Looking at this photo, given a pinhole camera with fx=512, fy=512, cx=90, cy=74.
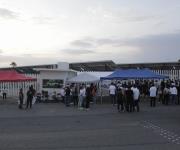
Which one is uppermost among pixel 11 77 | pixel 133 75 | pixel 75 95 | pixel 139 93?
pixel 133 75

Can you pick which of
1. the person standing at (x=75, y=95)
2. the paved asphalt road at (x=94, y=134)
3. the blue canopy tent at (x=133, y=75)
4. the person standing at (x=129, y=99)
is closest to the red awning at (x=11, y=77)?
the person standing at (x=75, y=95)

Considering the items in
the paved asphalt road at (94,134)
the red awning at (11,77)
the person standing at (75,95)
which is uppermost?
the red awning at (11,77)

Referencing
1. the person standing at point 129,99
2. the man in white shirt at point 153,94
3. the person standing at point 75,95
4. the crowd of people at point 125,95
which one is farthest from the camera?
the person standing at point 75,95

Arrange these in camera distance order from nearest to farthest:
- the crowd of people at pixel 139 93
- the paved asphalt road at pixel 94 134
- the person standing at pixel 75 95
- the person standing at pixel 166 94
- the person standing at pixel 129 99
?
the paved asphalt road at pixel 94 134, the person standing at pixel 129 99, the crowd of people at pixel 139 93, the person standing at pixel 166 94, the person standing at pixel 75 95

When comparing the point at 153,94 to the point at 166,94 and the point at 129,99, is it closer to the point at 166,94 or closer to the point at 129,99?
the point at 166,94

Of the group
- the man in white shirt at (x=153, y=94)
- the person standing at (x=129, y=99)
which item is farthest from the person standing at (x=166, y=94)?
the person standing at (x=129, y=99)

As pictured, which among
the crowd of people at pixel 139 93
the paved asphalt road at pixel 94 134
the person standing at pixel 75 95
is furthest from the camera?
the person standing at pixel 75 95

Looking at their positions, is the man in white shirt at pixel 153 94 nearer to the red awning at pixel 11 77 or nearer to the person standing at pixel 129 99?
the person standing at pixel 129 99

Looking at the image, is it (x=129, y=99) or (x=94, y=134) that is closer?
(x=94, y=134)

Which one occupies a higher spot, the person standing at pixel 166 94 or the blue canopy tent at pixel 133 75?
the blue canopy tent at pixel 133 75

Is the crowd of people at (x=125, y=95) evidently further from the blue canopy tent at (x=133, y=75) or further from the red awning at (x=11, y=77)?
the red awning at (x=11, y=77)

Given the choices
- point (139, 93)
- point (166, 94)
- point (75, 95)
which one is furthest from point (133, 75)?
point (139, 93)

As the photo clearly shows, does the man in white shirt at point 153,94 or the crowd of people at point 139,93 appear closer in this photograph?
the crowd of people at point 139,93

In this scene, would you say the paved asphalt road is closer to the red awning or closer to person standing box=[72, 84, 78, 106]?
person standing box=[72, 84, 78, 106]
